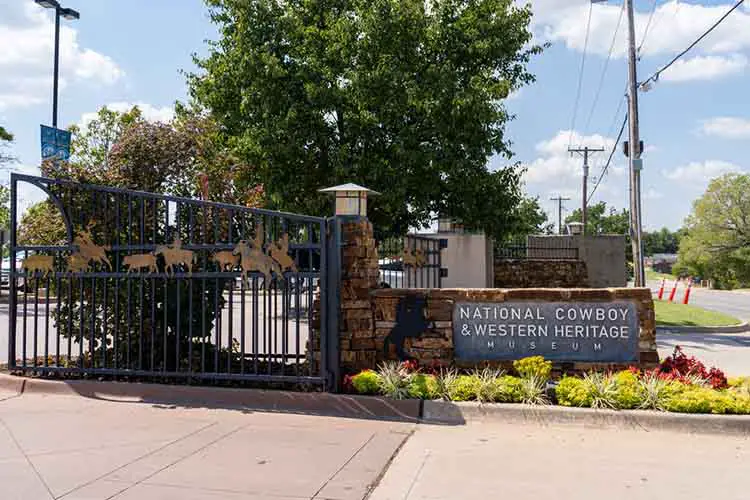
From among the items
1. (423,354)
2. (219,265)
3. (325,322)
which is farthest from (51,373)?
(423,354)

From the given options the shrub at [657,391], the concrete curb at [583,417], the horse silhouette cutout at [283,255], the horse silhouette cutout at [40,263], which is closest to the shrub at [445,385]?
the concrete curb at [583,417]

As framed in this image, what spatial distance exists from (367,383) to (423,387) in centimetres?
59

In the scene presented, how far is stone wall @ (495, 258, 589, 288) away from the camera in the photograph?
70.6ft

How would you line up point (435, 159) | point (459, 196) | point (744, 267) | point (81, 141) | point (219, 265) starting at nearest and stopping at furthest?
1. point (219, 265)
2. point (435, 159)
3. point (459, 196)
4. point (81, 141)
5. point (744, 267)

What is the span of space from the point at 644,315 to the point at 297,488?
171 inches

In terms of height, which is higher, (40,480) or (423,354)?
(423,354)

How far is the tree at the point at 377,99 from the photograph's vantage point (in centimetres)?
1462

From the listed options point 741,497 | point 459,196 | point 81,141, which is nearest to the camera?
point 741,497

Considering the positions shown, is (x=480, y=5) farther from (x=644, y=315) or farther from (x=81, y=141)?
(x=81, y=141)

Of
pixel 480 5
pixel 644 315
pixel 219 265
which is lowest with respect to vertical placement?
pixel 644 315

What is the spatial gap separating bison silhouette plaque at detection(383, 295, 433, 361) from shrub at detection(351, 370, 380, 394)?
0.56 meters

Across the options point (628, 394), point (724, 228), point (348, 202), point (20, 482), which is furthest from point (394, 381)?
point (724, 228)

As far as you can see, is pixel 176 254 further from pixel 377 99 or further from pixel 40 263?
pixel 377 99

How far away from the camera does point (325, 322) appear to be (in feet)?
24.1
